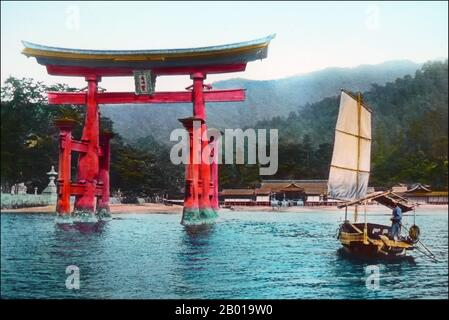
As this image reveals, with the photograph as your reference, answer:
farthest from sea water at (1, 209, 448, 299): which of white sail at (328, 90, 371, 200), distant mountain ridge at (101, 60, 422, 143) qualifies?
distant mountain ridge at (101, 60, 422, 143)

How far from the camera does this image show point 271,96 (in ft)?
17.2

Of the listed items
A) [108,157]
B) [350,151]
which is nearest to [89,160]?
[108,157]

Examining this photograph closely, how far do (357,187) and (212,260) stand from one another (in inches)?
60.2

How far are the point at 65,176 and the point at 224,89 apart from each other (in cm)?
174

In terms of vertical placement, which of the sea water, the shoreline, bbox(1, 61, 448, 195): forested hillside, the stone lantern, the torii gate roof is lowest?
the sea water

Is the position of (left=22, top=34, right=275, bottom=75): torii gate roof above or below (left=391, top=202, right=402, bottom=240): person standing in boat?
above

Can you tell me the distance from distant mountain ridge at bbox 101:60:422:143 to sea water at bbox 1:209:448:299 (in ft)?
2.90

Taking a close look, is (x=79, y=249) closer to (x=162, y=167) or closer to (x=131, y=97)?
(x=162, y=167)

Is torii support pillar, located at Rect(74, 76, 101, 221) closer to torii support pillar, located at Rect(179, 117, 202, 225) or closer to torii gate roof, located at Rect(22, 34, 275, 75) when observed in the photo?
torii gate roof, located at Rect(22, 34, 275, 75)

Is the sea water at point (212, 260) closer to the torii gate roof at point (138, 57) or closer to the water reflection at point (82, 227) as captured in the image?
the water reflection at point (82, 227)

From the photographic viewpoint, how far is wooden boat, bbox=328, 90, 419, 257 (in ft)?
16.6

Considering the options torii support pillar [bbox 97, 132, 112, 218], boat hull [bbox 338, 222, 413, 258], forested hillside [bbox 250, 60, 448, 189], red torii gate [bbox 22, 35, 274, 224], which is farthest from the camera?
torii support pillar [bbox 97, 132, 112, 218]
